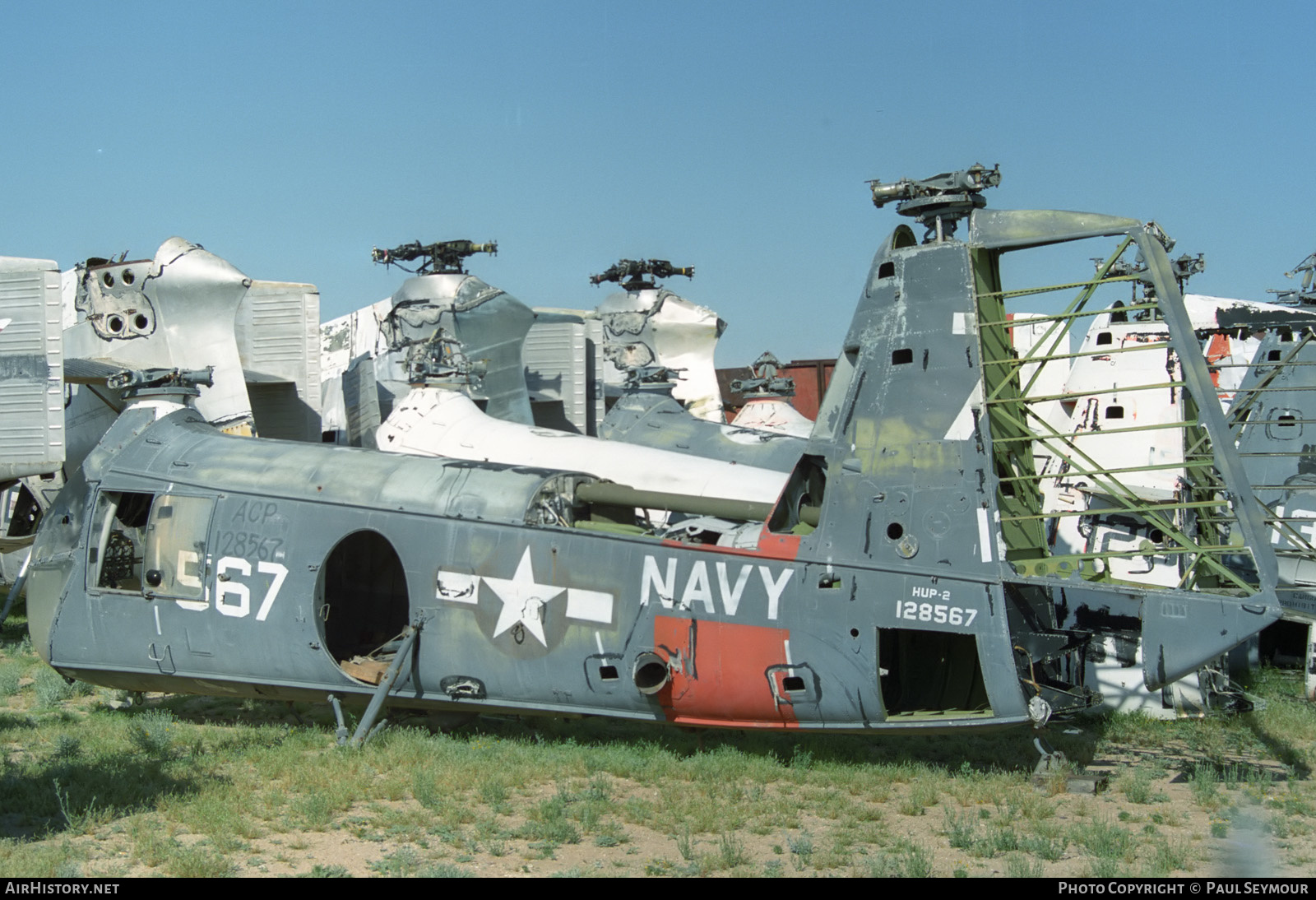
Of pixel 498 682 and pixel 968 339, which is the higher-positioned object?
pixel 968 339

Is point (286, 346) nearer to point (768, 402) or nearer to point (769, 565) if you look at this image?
point (768, 402)

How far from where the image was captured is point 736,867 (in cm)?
734

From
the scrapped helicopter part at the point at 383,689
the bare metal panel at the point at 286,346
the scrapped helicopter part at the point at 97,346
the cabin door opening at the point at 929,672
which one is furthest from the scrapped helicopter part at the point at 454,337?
the cabin door opening at the point at 929,672

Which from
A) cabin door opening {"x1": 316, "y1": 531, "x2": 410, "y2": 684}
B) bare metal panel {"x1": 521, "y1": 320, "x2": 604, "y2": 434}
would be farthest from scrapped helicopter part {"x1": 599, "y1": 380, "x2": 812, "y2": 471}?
cabin door opening {"x1": 316, "y1": 531, "x2": 410, "y2": 684}

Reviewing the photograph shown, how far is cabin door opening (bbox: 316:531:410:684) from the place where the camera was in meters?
12.5

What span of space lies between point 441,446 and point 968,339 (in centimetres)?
872

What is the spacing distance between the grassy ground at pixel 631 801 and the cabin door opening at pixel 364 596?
1.35 m

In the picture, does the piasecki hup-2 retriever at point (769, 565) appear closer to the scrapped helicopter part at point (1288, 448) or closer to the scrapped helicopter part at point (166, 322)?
the scrapped helicopter part at point (1288, 448)

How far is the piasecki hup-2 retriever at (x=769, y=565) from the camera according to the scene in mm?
8695

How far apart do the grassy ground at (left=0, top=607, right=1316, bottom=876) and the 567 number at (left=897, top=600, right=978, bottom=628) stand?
1.33 metres

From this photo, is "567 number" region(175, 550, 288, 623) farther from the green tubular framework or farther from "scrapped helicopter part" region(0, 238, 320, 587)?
the green tubular framework

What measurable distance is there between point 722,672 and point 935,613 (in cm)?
176
